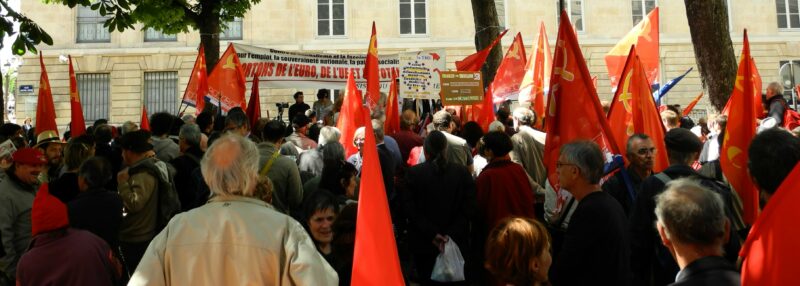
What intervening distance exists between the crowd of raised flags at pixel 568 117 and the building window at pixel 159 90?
57.2 ft

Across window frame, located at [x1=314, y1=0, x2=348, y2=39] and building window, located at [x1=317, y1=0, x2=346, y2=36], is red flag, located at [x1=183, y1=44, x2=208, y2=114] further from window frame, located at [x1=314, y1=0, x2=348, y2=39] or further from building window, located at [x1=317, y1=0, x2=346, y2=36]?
building window, located at [x1=317, y1=0, x2=346, y2=36]

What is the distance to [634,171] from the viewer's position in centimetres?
528

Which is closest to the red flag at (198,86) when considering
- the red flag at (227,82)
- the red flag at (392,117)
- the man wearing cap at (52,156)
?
the red flag at (227,82)

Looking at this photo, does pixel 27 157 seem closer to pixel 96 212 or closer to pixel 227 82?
pixel 96 212

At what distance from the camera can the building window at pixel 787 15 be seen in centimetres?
2948

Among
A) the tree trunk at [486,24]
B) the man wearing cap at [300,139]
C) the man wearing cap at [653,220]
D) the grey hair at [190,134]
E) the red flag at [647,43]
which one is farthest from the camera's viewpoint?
the tree trunk at [486,24]

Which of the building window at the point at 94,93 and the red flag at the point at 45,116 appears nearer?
the red flag at the point at 45,116

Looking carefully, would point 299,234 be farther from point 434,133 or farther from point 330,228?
point 434,133

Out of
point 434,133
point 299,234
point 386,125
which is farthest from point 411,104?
point 299,234

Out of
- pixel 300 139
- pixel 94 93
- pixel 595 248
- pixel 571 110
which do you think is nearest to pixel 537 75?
pixel 300 139

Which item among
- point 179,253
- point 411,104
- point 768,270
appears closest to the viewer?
point 768,270

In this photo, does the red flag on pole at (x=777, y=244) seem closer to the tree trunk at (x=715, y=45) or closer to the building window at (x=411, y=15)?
the tree trunk at (x=715, y=45)

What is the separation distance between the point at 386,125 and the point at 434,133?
349 cm

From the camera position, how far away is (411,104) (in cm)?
1284
